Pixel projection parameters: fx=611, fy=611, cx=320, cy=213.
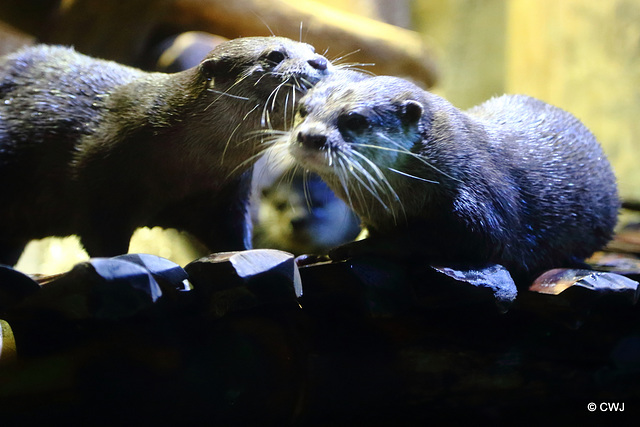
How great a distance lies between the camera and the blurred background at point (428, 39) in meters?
2.81

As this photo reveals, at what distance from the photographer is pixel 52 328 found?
127cm

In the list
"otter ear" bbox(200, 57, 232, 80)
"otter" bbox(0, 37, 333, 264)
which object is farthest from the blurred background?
"otter ear" bbox(200, 57, 232, 80)

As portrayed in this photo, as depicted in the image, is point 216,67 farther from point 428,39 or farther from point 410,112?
point 428,39

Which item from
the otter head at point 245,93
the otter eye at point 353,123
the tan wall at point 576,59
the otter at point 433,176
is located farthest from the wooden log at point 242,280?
the tan wall at point 576,59

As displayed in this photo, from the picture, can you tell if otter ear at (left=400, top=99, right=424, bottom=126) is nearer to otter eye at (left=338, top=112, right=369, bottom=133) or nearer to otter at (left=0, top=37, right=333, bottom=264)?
otter eye at (left=338, top=112, right=369, bottom=133)

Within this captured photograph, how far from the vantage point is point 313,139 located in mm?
1549

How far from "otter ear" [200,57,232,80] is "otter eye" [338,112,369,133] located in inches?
17.4

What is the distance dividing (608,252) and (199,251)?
1.84 metres

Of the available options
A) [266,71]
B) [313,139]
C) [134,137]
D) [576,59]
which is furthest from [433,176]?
[576,59]

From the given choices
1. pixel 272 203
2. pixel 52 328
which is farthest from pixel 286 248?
pixel 52 328

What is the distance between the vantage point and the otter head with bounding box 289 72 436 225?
1.58 metres

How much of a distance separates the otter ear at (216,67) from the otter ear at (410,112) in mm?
544

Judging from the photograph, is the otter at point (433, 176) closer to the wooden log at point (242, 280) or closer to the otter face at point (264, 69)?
the otter face at point (264, 69)

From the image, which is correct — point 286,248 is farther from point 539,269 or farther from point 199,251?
point 539,269
